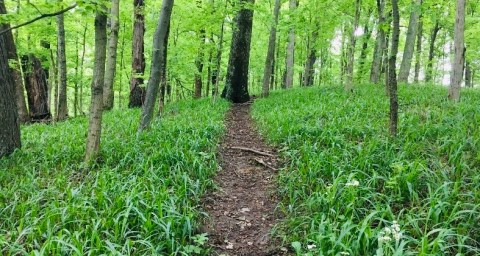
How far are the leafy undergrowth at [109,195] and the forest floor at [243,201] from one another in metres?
0.27

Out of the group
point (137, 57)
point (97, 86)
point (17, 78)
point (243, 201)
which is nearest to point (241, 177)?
point (243, 201)

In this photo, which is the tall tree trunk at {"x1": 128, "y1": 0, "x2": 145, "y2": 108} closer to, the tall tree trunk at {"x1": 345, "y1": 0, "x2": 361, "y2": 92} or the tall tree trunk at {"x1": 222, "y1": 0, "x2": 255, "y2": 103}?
the tall tree trunk at {"x1": 222, "y1": 0, "x2": 255, "y2": 103}

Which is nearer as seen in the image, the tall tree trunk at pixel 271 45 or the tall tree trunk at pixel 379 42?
the tall tree trunk at pixel 379 42

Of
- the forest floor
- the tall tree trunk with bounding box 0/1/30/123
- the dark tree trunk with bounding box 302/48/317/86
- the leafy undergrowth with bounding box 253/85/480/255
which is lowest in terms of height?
the forest floor

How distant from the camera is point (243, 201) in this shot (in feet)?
16.0

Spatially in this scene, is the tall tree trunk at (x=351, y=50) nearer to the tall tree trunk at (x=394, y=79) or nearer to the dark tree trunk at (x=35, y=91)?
the tall tree trunk at (x=394, y=79)

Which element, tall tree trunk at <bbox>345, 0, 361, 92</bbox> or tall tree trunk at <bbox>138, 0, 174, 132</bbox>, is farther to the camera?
tall tree trunk at <bbox>345, 0, 361, 92</bbox>

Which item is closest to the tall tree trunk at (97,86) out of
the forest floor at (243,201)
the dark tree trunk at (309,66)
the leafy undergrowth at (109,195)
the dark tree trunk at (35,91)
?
the leafy undergrowth at (109,195)

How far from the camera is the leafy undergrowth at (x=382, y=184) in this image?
10.3ft

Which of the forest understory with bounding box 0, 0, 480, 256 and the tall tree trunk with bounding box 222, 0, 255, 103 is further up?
the tall tree trunk with bounding box 222, 0, 255, 103

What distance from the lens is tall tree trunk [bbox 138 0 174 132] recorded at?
7200 millimetres

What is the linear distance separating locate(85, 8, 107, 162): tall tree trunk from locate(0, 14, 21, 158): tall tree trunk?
5.83 ft

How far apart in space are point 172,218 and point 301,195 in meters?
1.80

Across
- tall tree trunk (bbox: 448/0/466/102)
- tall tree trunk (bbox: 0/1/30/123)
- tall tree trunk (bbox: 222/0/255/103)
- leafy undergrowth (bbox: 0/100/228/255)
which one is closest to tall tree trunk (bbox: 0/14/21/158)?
leafy undergrowth (bbox: 0/100/228/255)
